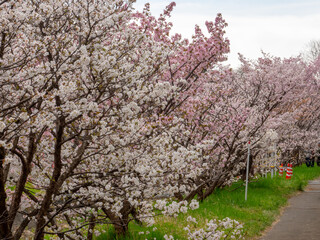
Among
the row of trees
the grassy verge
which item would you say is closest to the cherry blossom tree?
the row of trees

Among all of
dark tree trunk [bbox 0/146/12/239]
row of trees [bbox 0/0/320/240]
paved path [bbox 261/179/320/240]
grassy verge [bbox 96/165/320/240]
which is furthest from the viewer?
paved path [bbox 261/179/320/240]

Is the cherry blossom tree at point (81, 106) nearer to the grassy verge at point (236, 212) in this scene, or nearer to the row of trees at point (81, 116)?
the row of trees at point (81, 116)

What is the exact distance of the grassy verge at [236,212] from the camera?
8.05m

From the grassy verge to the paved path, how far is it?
287 mm

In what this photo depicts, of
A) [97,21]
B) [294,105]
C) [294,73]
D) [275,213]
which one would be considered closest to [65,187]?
[97,21]

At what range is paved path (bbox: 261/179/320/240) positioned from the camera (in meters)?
9.32

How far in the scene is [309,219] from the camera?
37.4 ft

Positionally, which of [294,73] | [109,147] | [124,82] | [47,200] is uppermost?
[294,73]

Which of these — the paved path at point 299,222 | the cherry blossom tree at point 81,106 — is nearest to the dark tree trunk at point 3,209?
the cherry blossom tree at point 81,106

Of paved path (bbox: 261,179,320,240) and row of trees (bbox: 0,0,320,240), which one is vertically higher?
row of trees (bbox: 0,0,320,240)

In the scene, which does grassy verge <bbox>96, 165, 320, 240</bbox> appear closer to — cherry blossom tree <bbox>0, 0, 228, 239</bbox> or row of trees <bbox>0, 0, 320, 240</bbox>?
row of trees <bbox>0, 0, 320, 240</bbox>

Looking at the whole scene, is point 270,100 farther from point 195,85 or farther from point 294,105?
point 195,85

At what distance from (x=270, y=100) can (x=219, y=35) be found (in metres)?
8.04

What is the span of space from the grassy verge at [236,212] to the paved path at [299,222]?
29 centimetres
